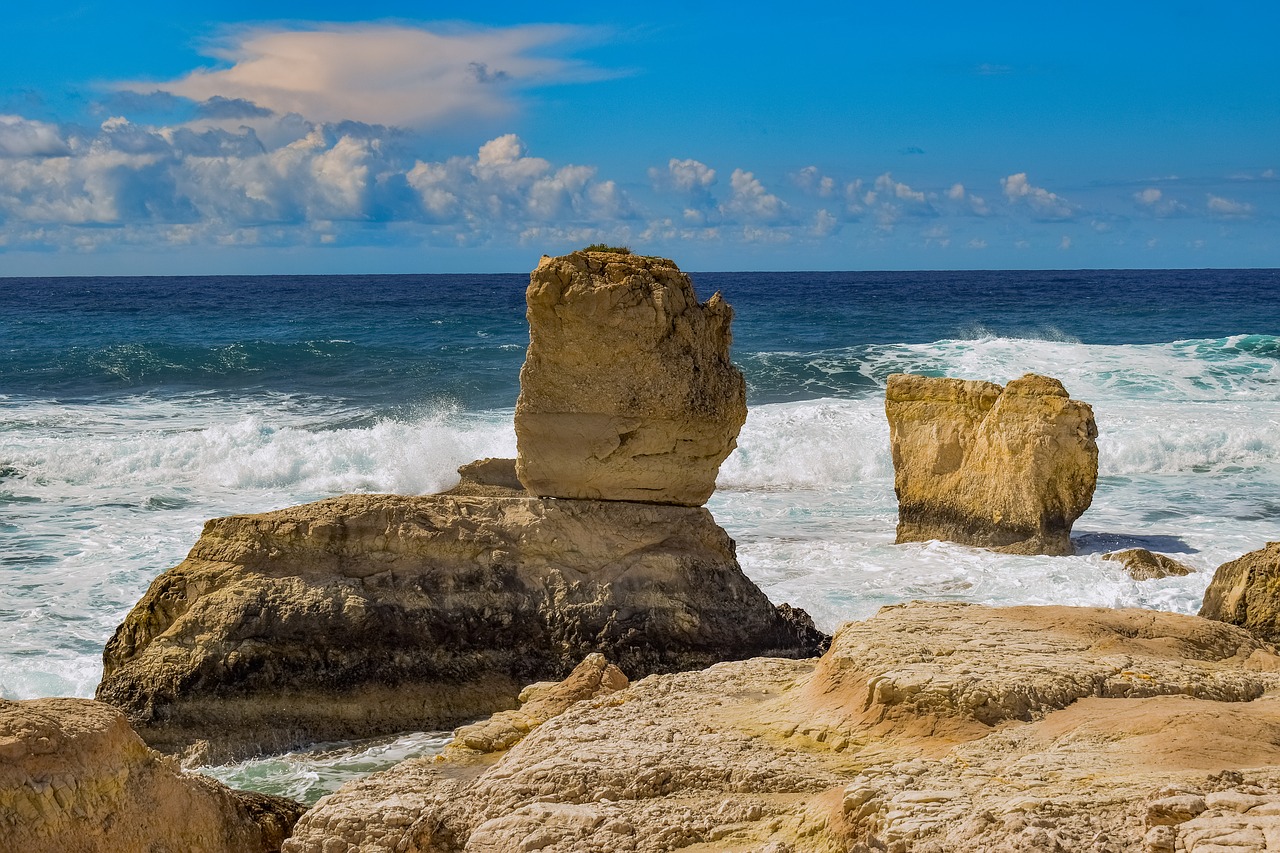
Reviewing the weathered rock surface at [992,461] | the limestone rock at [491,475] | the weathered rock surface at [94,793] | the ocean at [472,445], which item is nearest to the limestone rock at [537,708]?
the weathered rock surface at [94,793]

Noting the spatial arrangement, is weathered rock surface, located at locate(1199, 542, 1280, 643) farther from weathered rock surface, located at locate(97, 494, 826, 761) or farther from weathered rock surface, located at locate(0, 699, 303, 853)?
weathered rock surface, located at locate(0, 699, 303, 853)

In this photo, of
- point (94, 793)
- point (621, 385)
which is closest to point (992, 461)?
point (621, 385)

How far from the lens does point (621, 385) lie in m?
9.26

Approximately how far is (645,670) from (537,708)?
2.47 metres

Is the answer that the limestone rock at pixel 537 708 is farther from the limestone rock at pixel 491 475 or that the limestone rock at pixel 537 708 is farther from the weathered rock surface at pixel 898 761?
the limestone rock at pixel 491 475

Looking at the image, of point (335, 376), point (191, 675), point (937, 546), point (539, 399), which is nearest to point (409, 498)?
point (539, 399)

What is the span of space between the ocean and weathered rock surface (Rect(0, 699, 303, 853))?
1.80 meters

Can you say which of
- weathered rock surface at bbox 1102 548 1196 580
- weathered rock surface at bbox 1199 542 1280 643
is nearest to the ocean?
weathered rock surface at bbox 1102 548 1196 580

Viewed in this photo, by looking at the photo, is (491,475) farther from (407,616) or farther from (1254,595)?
(1254,595)

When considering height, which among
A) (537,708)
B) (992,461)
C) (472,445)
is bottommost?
(472,445)

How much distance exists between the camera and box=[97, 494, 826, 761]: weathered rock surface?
27.2 feet

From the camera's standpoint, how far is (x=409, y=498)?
30.1ft

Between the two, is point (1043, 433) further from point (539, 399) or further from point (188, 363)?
point (188, 363)

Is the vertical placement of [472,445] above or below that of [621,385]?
below
